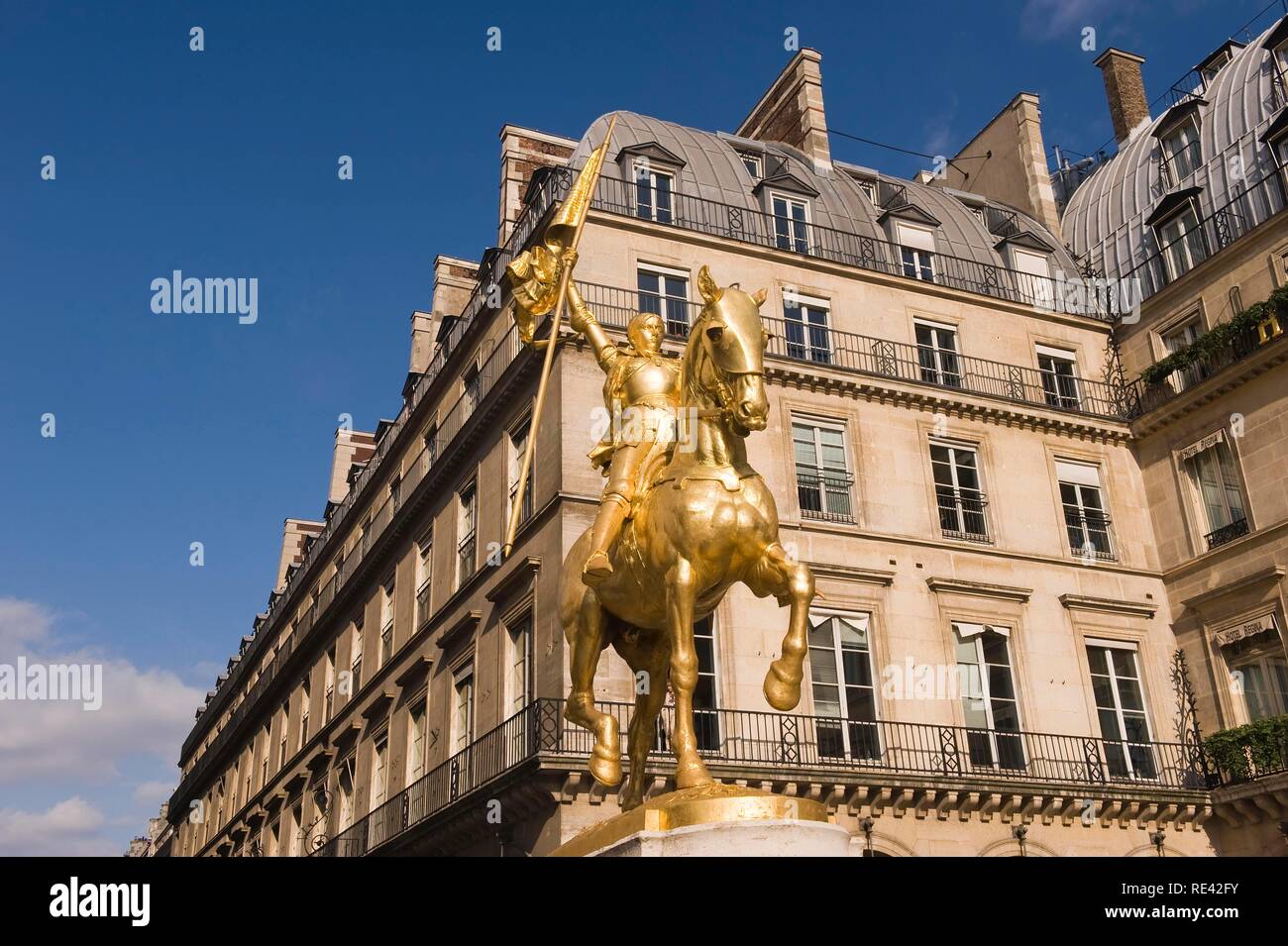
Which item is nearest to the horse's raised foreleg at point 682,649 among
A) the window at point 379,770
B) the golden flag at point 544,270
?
the golden flag at point 544,270

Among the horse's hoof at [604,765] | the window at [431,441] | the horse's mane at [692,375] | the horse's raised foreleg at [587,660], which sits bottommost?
the horse's hoof at [604,765]

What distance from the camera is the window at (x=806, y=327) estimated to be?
26.6m

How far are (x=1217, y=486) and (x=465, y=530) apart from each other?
662 inches

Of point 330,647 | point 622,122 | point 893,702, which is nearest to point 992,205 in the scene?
point 622,122

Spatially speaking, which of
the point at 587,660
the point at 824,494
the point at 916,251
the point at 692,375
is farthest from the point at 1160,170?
the point at 587,660

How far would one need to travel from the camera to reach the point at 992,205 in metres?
34.1

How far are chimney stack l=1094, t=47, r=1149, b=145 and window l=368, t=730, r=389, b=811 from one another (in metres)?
26.4

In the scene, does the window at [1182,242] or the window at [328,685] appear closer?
the window at [1182,242]

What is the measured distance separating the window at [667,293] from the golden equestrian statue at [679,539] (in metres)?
16.9

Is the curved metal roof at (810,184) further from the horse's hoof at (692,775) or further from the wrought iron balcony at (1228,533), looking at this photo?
the horse's hoof at (692,775)

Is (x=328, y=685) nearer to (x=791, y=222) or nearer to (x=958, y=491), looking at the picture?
(x=791, y=222)

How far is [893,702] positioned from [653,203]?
12.1 meters

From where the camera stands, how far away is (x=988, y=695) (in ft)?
79.9
